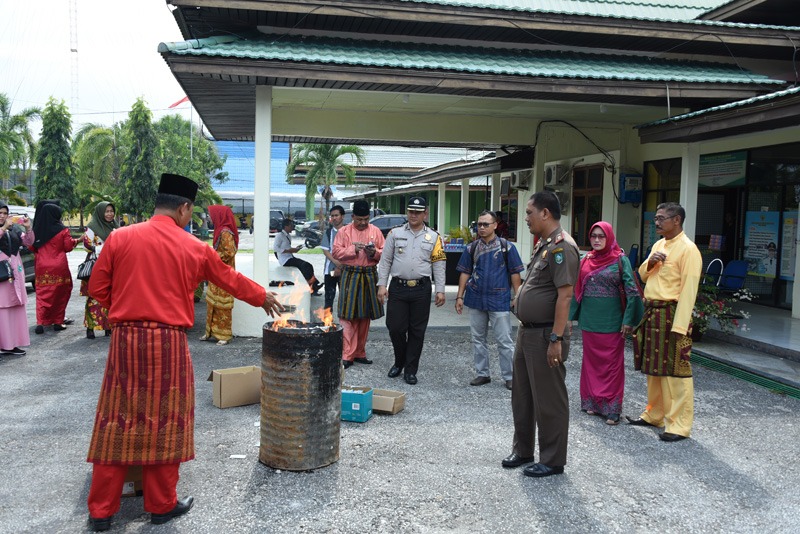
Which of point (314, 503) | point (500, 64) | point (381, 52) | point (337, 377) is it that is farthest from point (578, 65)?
point (314, 503)

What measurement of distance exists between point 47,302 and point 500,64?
7.31 metres

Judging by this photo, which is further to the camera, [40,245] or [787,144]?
[787,144]

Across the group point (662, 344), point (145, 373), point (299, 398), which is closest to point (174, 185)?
point (145, 373)

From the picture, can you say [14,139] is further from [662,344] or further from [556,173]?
[662,344]

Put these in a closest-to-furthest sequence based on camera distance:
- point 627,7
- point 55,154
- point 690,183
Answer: point 690,183, point 627,7, point 55,154

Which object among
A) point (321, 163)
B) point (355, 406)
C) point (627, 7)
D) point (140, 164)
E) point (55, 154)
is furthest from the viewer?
point (55, 154)

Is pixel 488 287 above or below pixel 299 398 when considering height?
above

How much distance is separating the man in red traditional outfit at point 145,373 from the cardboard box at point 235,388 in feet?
6.54

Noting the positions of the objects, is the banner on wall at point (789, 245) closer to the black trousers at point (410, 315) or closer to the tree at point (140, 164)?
the black trousers at point (410, 315)

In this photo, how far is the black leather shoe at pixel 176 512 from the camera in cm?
364

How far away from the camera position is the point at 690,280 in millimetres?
5105

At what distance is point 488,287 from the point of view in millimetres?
6559

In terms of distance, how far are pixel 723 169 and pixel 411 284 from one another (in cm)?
767

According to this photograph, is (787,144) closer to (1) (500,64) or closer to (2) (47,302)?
(1) (500,64)
